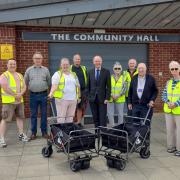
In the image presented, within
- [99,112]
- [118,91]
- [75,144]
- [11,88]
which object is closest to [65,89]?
[99,112]

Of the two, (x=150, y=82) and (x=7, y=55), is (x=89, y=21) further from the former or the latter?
(x=150, y=82)

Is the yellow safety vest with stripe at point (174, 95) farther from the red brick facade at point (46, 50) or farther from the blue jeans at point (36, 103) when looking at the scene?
the red brick facade at point (46, 50)

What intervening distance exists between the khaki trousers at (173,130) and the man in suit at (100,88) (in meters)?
1.29

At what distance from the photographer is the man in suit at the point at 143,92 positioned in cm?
545

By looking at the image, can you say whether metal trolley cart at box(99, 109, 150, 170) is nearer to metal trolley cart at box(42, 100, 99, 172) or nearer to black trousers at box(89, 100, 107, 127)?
metal trolley cart at box(42, 100, 99, 172)

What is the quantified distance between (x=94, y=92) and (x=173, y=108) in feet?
5.24

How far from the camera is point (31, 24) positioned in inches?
319

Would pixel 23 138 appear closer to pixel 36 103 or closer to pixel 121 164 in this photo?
pixel 36 103

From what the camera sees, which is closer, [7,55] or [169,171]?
[169,171]

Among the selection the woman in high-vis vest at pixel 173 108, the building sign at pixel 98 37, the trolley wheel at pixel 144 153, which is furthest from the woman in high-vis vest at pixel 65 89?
the building sign at pixel 98 37

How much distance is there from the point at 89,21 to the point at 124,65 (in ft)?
6.49

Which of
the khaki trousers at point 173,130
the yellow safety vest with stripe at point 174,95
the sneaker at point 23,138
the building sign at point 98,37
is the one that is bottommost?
the sneaker at point 23,138

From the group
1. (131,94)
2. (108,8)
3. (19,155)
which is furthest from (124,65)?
(19,155)

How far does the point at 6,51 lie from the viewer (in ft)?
25.8
